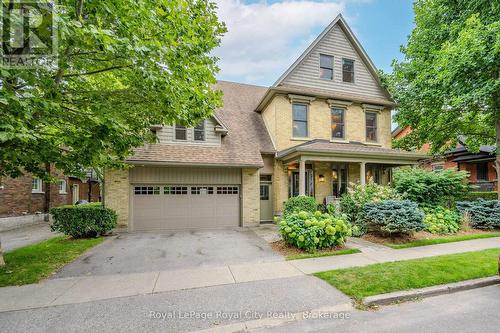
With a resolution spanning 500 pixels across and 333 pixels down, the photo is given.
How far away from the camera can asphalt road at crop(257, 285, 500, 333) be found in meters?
3.39

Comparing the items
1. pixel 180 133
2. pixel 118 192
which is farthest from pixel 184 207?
pixel 180 133

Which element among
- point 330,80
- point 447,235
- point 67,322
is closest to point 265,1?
point 330,80

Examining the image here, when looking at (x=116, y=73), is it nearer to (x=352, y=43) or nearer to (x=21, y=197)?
(x=352, y=43)

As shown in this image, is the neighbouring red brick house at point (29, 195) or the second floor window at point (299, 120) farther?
the neighbouring red brick house at point (29, 195)

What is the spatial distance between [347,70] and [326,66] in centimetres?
145

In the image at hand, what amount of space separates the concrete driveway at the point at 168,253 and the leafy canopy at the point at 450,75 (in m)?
11.3

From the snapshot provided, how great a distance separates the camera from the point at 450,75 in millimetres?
10773

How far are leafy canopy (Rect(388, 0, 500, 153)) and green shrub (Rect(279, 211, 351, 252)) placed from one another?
348 inches

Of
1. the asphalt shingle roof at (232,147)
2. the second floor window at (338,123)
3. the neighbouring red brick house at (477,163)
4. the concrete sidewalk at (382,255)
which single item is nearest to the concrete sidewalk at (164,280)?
the concrete sidewalk at (382,255)

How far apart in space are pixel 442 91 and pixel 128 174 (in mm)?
15720

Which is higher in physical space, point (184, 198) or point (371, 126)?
point (371, 126)

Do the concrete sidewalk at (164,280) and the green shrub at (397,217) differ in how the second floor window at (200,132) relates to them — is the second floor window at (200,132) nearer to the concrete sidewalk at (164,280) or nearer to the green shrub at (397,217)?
the concrete sidewalk at (164,280)

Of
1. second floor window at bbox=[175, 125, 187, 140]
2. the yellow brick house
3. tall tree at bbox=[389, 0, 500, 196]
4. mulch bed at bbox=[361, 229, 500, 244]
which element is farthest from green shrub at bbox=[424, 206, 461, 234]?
second floor window at bbox=[175, 125, 187, 140]

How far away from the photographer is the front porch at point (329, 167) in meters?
11.1
